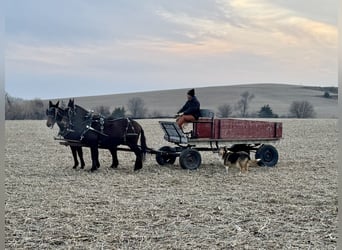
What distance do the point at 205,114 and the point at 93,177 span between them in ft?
4.05

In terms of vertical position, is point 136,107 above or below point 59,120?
above

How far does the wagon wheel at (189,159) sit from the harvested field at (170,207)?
10 centimetres

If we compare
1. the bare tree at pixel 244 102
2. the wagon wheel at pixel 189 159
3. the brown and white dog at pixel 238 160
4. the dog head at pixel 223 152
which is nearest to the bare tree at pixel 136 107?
the wagon wheel at pixel 189 159

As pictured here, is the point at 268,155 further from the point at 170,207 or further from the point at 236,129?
the point at 170,207

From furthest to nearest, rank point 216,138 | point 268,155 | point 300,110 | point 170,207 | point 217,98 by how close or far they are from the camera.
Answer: point 300,110 < point 217,98 < point 268,155 < point 216,138 < point 170,207

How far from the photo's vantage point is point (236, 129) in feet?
15.1

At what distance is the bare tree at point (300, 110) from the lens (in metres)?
5.17

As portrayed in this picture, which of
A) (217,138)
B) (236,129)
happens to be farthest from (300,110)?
(217,138)

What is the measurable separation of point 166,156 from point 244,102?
1622mm

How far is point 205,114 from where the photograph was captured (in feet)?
14.9

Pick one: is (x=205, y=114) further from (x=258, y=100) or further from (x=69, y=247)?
(x=69, y=247)

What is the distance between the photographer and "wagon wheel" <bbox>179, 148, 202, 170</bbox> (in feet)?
14.6

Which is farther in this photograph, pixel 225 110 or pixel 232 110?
pixel 232 110

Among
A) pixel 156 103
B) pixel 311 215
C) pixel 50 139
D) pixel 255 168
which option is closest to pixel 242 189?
pixel 311 215
